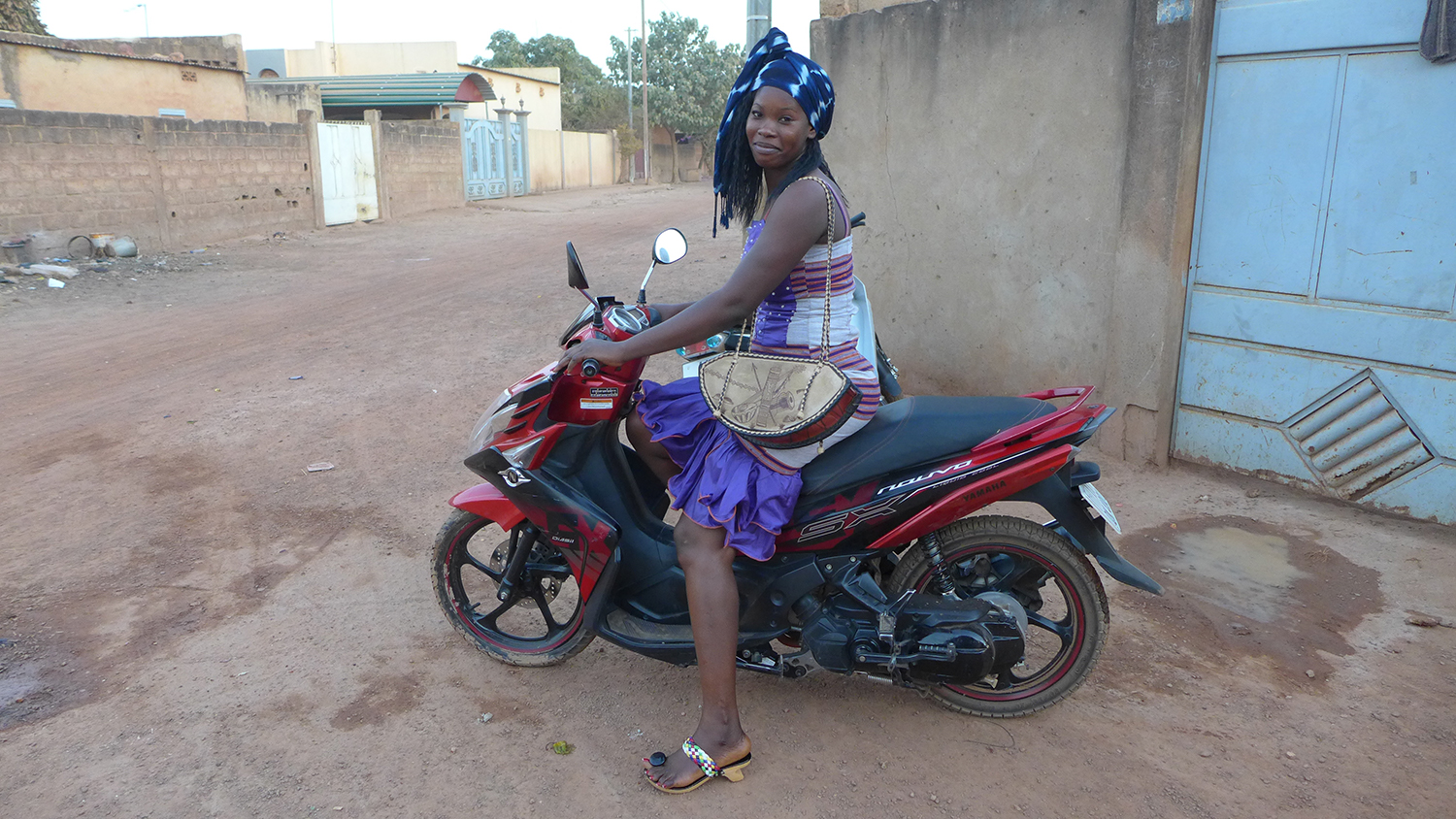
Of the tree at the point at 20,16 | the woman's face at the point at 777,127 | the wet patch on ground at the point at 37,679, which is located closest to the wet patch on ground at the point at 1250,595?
the woman's face at the point at 777,127

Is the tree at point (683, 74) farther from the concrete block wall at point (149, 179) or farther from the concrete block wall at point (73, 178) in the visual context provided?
the concrete block wall at point (73, 178)

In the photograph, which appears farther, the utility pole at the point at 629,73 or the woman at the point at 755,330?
the utility pole at the point at 629,73

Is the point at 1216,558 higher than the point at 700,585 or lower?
lower

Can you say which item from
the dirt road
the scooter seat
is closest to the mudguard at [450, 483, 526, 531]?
the dirt road

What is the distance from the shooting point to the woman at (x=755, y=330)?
245 cm

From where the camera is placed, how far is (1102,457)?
4949 millimetres

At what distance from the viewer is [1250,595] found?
3.66 m

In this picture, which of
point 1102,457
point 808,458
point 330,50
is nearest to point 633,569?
point 808,458

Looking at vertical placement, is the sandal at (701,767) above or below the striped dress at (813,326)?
below

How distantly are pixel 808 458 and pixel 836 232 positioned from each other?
1.98 feet

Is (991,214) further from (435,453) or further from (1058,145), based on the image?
(435,453)

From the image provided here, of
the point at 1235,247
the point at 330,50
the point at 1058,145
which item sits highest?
the point at 330,50

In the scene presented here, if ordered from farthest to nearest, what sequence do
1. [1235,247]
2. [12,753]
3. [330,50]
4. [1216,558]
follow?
1. [330,50]
2. [1235,247]
3. [1216,558]
4. [12,753]

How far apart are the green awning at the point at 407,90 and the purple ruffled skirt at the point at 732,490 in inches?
943
